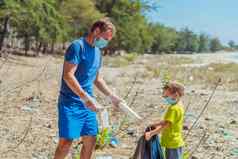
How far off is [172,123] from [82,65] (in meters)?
0.92

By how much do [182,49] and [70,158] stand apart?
126659 millimetres

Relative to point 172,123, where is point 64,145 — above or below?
below

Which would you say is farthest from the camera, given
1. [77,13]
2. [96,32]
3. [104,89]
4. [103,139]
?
[77,13]

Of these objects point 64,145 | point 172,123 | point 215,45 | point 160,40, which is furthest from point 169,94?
point 215,45

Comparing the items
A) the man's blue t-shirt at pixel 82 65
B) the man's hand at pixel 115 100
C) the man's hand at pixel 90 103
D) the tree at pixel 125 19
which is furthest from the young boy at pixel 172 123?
the tree at pixel 125 19

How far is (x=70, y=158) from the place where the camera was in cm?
565

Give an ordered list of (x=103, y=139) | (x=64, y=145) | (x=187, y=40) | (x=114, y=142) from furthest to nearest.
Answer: (x=187, y=40), (x=114, y=142), (x=103, y=139), (x=64, y=145)

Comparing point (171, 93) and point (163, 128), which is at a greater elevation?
point (171, 93)

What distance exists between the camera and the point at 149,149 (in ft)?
13.7

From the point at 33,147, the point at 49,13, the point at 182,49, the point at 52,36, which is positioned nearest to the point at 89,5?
the point at 52,36

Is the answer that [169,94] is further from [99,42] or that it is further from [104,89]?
[99,42]

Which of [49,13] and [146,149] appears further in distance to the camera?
[49,13]

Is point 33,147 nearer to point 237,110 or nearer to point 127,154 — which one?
point 127,154

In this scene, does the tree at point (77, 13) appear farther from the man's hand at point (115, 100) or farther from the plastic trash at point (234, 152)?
the man's hand at point (115, 100)
